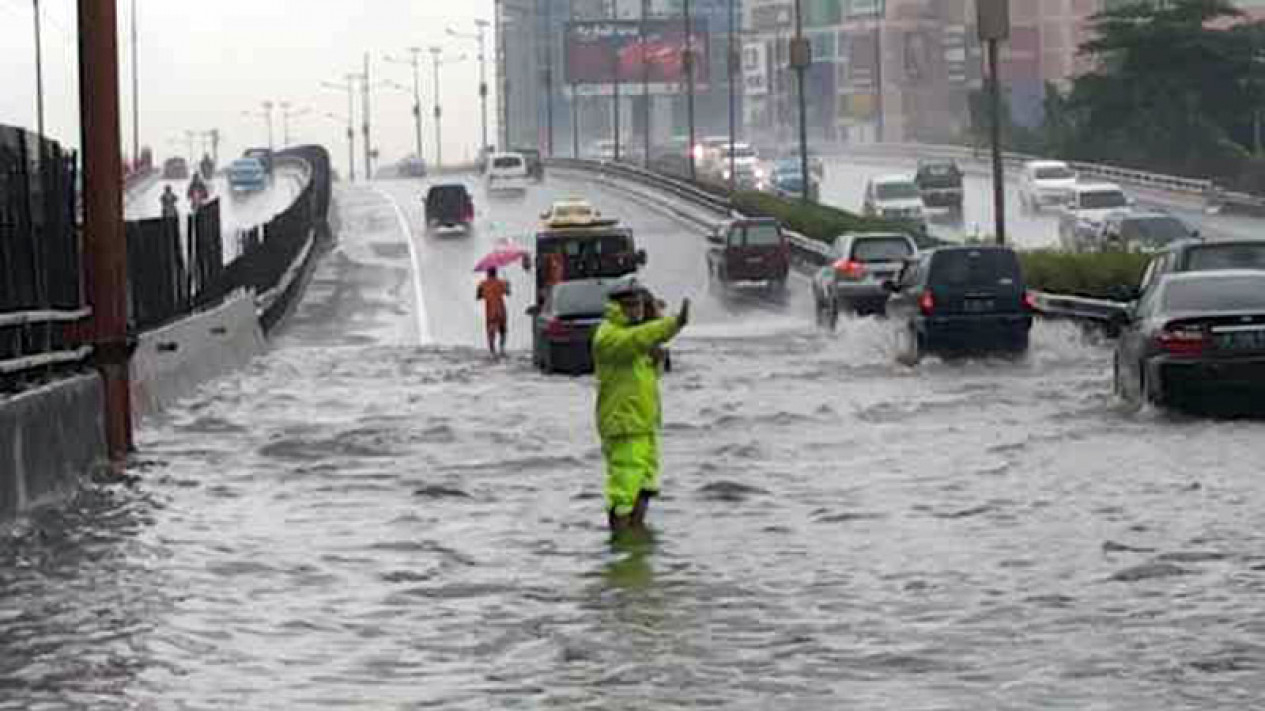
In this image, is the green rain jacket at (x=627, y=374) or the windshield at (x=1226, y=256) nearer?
the green rain jacket at (x=627, y=374)

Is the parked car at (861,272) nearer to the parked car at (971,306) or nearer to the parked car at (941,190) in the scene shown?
the parked car at (971,306)

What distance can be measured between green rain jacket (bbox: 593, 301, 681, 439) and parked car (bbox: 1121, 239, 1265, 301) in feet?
49.3

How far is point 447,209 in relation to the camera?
91188 mm

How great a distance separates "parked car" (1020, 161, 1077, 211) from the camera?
9931 centimetres

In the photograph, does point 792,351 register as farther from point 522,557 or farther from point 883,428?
point 522,557

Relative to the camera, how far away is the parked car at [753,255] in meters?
67.1

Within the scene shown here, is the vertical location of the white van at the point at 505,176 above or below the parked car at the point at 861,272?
above

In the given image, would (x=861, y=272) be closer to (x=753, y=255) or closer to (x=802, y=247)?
(x=753, y=255)

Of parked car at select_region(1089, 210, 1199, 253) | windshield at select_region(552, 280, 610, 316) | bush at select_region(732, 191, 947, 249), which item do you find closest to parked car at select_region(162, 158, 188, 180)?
bush at select_region(732, 191, 947, 249)

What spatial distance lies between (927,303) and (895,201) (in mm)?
53272

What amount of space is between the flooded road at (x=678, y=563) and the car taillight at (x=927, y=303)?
5.00 meters

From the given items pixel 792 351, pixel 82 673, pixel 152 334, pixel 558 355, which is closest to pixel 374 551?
pixel 82 673

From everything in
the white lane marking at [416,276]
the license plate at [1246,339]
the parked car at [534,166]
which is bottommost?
the white lane marking at [416,276]

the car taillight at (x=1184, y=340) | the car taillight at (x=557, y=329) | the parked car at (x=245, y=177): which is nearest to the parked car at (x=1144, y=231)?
the car taillight at (x=557, y=329)
